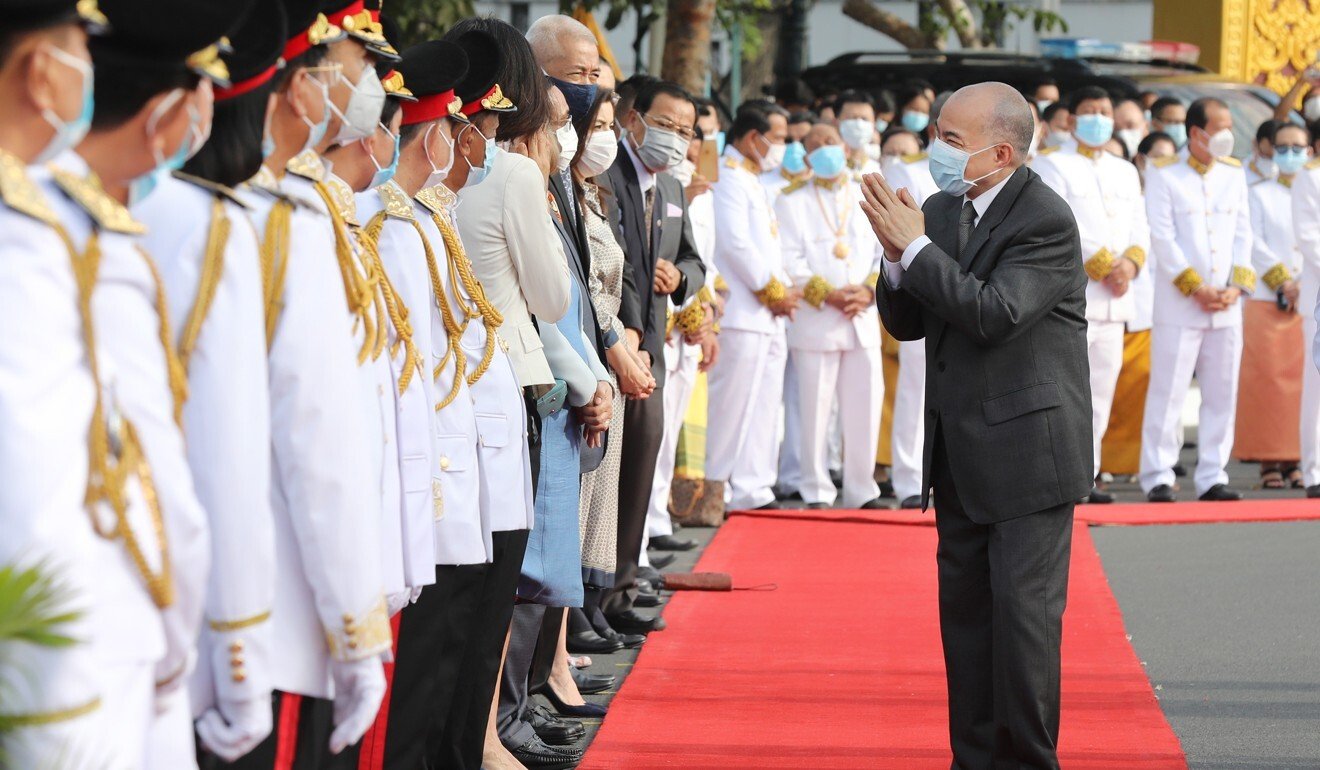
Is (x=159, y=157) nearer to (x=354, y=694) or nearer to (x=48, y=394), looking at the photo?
(x=48, y=394)

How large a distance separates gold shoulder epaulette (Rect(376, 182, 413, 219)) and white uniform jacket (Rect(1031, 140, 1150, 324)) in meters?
7.01

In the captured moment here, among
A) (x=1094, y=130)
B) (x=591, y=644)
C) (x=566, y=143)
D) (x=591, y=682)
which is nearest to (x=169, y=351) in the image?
(x=566, y=143)

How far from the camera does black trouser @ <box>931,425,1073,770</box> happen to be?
4.66 metres

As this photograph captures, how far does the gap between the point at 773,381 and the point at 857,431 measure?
58cm

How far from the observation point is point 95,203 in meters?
2.19

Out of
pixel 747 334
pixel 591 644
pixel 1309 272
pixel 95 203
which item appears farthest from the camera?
pixel 1309 272

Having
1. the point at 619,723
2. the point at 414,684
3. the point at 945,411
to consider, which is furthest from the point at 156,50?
the point at 619,723

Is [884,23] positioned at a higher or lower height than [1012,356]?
higher

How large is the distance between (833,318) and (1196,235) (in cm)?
217

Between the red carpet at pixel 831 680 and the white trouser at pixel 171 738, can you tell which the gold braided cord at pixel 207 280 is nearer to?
the white trouser at pixel 171 738

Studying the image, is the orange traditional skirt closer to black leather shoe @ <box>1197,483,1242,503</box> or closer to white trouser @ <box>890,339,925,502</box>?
black leather shoe @ <box>1197,483,1242,503</box>

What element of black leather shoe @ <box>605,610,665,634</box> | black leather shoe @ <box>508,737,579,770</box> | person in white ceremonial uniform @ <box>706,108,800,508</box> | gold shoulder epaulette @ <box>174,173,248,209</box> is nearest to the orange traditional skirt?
person in white ceremonial uniform @ <box>706,108,800,508</box>

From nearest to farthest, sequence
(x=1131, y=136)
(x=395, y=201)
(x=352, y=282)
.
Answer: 1. (x=352, y=282)
2. (x=395, y=201)
3. (x=1131, y=136)

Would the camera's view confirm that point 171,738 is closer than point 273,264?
Yes
